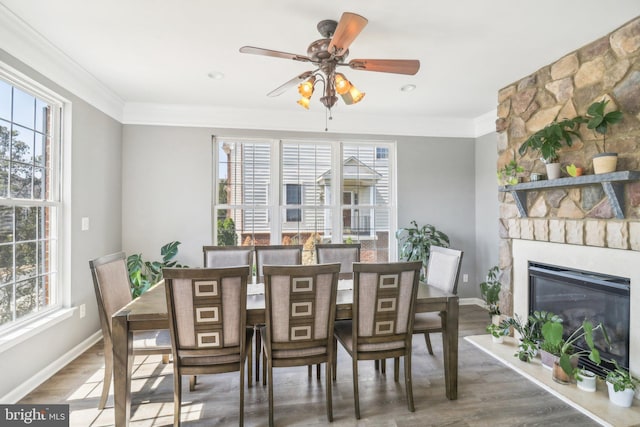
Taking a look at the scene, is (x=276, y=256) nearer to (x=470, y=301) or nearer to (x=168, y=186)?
(x=168, y=186)

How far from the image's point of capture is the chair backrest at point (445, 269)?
259cm

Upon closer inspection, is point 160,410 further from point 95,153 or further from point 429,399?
point 95,153

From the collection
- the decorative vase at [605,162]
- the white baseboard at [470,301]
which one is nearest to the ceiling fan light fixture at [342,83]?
the decorative vase at [605,162]

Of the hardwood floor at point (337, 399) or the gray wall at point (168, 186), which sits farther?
the gray wall at point (168, 186)

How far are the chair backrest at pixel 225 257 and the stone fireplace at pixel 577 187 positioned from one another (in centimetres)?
266

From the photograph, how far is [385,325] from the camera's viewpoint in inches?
82.0

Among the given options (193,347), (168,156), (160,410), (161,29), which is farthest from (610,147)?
(168,156)

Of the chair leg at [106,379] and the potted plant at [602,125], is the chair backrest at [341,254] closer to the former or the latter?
the chair leg at [106,379]

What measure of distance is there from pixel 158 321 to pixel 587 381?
290cm

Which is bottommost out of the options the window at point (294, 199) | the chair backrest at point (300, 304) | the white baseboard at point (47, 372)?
the white baseboard at point (47, 372)

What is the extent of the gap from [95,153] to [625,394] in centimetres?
477

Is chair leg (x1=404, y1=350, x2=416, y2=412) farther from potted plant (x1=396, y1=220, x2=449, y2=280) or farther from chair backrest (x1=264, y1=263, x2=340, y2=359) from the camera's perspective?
potted plant (x1=396, y1=220, x2=449, y2=280)

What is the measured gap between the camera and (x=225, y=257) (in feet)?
10.2

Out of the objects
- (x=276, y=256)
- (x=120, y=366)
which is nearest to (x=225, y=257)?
(x=276, y=256)
